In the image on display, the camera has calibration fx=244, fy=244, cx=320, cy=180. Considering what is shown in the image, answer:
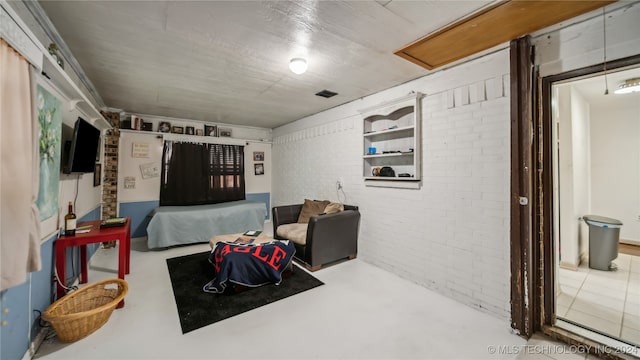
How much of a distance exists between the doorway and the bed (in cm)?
451

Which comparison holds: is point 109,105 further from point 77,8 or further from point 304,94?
point 304,94

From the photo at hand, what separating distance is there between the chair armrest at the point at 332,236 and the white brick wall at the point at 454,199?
188 millimetres

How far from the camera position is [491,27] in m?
1.96

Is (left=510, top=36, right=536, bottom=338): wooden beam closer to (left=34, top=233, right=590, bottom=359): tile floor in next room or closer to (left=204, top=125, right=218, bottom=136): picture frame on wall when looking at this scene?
(left=34, top=233, right=590, bottom=359): tile floor in next room

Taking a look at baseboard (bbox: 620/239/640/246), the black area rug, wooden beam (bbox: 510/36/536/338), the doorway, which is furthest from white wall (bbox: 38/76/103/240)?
baseboard (bbox: 620/239/640/246)

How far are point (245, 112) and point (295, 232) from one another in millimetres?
2599

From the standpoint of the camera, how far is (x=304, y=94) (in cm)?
370

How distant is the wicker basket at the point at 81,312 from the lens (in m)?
1.83

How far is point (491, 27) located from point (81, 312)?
4.03 meters

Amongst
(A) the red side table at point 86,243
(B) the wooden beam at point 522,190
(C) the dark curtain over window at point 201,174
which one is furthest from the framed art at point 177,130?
(B) the wooden beam at point 522,190

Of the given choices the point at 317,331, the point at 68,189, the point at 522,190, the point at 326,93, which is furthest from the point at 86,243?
the point at 522,190

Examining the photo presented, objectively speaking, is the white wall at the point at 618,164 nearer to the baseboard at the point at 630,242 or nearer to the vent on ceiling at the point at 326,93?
the baseboard at the point at 630,242

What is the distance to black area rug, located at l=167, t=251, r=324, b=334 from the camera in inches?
90.1

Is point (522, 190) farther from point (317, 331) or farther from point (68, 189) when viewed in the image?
point (68, 189)
